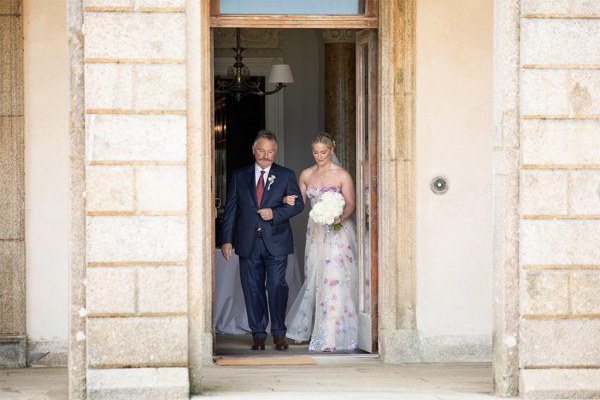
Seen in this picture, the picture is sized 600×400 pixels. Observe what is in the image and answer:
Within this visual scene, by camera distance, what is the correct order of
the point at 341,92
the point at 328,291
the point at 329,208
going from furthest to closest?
the point at 341,92 → the point at 328,291 → the point at 329,208

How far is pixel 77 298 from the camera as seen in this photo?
25.4ft

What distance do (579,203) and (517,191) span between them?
394 mm

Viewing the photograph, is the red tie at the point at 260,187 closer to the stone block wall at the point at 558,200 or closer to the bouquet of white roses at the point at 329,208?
the bouquet of white roses at the point at 329,208

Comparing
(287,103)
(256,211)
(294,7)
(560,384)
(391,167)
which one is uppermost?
(294,7)

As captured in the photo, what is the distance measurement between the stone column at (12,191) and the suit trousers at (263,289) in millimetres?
2096

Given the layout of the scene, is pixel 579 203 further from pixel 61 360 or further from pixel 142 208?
pixel 61 360

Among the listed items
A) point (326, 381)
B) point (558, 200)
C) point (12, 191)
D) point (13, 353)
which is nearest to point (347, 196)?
point (326, 381)

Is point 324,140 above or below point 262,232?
above

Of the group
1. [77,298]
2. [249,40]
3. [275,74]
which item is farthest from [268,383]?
[249,40]

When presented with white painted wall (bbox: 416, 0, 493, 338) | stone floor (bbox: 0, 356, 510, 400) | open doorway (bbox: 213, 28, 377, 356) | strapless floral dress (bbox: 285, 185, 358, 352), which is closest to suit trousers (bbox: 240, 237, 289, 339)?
strapless floral dress (bbox: 285, 185, 358, 352)

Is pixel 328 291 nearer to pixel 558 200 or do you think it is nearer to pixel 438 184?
pixel 438 184

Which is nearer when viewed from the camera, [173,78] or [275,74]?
[173,78]

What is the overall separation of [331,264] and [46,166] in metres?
2.63

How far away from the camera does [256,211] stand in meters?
11.1
